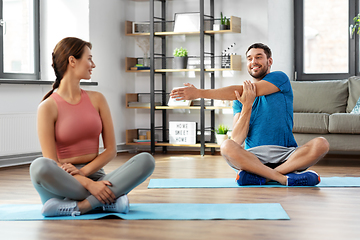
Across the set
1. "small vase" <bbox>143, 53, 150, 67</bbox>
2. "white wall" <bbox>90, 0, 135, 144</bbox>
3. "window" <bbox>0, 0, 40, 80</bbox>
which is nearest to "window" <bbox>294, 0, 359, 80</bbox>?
"small vase" <bbox>143, 53, 150, 67</bbox>

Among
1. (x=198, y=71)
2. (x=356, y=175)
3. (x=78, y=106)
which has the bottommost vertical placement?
(x=356, y=175)

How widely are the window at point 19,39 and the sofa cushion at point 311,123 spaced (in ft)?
8.85

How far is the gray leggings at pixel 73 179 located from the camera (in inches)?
83.1

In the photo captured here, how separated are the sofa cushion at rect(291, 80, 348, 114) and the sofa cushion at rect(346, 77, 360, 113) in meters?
0.05

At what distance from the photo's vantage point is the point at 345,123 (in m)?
4.27

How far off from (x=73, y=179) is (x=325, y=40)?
4.18 meters

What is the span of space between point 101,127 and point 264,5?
11.2 ft

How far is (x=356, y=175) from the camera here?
147 inches

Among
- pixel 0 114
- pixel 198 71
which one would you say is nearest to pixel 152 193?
pixel 0 114

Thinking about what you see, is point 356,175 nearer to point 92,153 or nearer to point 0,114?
point 92,153

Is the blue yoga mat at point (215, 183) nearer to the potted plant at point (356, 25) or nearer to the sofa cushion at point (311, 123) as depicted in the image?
the sofa cushion at point (311, 123)

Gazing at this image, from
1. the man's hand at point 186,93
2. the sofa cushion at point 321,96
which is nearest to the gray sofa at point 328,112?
the sofa cushion at point 321,96

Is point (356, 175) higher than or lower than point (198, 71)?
lower

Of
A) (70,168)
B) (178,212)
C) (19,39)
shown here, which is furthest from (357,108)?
(19,39)
